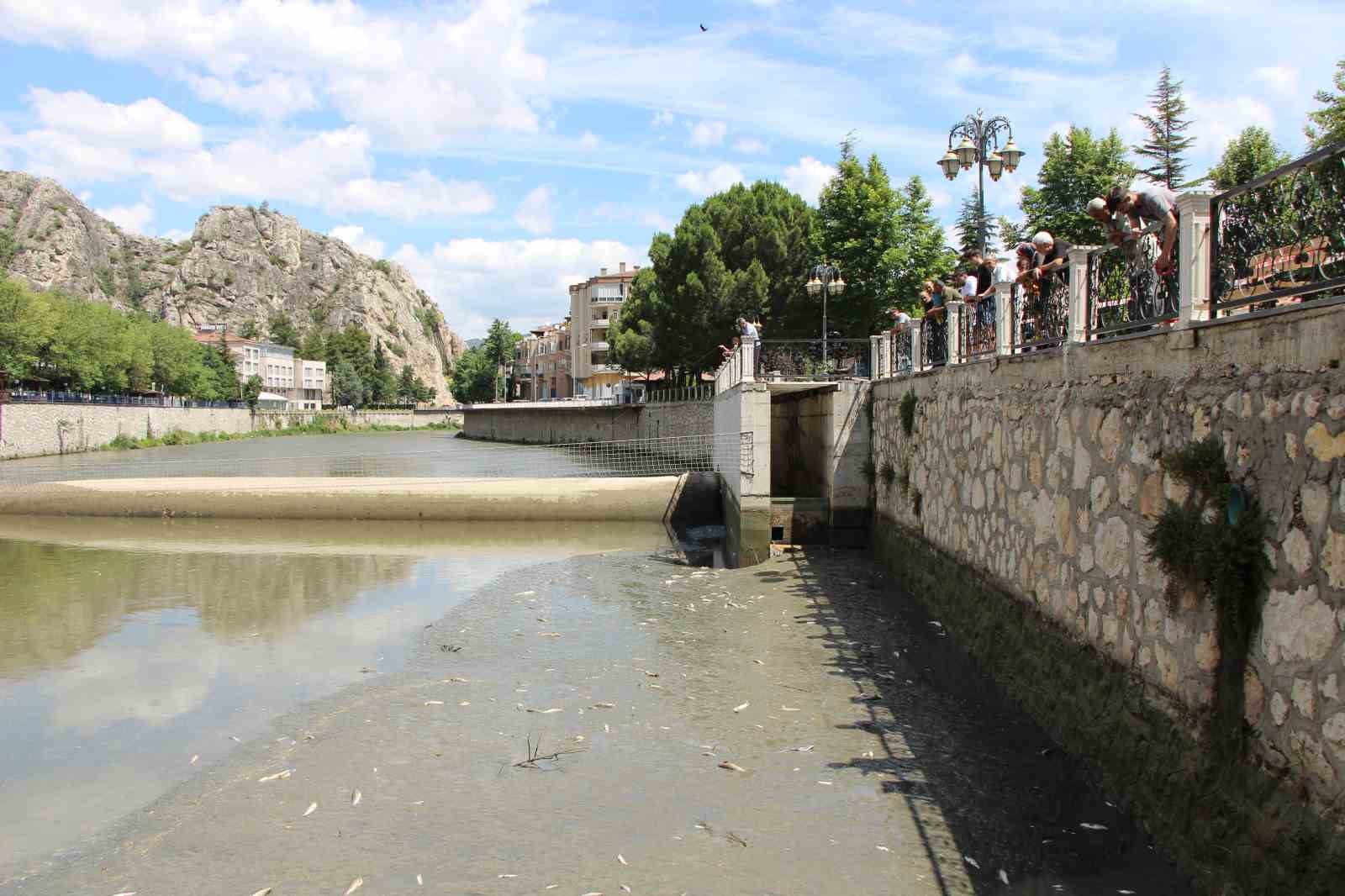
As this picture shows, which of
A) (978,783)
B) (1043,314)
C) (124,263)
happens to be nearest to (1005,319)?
(1043,314)

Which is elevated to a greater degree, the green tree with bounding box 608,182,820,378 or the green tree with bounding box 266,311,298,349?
the green tree with bounding box 266,311,298,349

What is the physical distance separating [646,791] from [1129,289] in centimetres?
548

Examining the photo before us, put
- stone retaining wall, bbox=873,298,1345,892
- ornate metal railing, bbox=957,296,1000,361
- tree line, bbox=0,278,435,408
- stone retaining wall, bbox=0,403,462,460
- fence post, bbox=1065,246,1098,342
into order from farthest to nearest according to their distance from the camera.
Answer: tree line, bbox=0,278,435,408, stone retaining wall, bbox=0,403,462,460, ornate metal railing, bbox=957,296,1000,361, fence post, bbox=1065,246,1098,342, stone retaining wall, bbox=873,298,1345,892

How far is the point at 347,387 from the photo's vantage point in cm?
15300

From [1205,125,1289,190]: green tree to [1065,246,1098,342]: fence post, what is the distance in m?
32.1

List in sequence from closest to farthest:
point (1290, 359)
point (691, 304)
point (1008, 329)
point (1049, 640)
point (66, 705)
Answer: point (1290, 359) < point (1049, 640) < point (66, 705) < point (1008, 329) < point (691, 304)

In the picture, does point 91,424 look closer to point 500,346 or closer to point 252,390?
point 252,390

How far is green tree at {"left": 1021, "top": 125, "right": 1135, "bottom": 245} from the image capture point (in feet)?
127

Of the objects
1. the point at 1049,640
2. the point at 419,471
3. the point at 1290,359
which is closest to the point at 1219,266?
the point at 1290,359

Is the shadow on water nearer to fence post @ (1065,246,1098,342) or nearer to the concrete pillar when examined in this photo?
fence post @ (1065,246,1098,342)

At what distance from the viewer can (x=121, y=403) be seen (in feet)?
229

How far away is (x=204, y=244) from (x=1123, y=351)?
707 feet

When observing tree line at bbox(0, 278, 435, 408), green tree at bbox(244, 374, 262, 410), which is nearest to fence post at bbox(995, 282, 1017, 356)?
tree line at bbox(0, 278, 435, 408)

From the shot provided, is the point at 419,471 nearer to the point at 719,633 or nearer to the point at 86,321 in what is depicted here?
the point at 719,633
